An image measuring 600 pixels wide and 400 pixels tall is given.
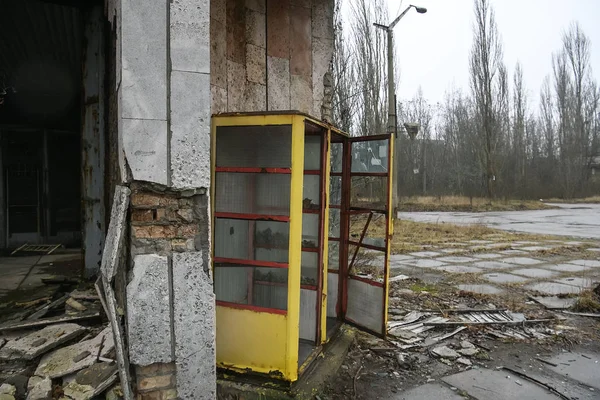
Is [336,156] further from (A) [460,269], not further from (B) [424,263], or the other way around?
(B) [424,263]

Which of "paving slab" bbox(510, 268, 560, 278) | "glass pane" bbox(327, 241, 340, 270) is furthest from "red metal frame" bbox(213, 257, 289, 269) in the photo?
"paving slab" bbox(510, 268, 560, 278)

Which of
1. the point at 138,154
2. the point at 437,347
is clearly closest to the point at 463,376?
the point at 437,347

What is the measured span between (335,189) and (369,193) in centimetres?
200

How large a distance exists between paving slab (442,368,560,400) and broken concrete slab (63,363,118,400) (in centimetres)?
288

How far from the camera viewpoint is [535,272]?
8.03 metres

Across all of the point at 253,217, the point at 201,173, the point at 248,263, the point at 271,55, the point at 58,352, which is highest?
the point at 271,55

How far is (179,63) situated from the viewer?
108 inches

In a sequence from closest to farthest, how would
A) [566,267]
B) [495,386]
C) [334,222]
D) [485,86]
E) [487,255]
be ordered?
[495,386] → [334,222] → [566,267] → [487,255] → [485,86]

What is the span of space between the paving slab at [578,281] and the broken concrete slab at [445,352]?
3728 millimetres

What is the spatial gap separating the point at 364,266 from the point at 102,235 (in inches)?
149

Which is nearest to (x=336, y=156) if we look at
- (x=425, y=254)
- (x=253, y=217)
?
(x=253, y=217)

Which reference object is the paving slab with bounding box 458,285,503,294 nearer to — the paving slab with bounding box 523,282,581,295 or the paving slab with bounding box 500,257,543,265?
the paving slab with bounding box 523,282,581,295

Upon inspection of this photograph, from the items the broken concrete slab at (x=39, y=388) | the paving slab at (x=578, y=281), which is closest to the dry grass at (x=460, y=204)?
the paving slab at (x=578, y=281)

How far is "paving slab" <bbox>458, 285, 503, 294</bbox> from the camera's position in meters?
6.64
